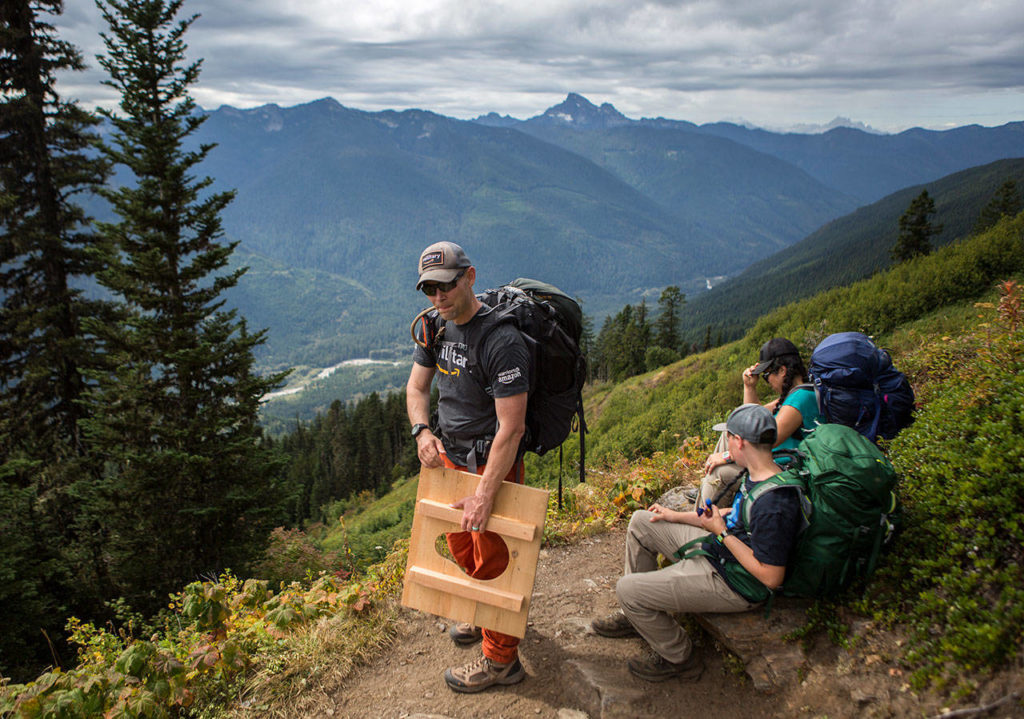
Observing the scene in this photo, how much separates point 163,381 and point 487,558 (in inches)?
458

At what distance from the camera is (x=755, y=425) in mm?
3109

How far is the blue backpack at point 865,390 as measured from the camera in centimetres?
375

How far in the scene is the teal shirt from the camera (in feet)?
13.3

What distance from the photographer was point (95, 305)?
13.7 metres

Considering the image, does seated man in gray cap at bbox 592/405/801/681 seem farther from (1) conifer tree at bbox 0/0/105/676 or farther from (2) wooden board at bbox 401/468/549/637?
(1) conifer tree at bbox 0/0/105/676

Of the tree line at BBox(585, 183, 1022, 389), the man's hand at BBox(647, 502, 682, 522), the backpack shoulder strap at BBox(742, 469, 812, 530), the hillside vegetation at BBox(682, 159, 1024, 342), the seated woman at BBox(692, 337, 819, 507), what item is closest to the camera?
the backpack shoulder strap at BBox(742, 469, 812, 530)

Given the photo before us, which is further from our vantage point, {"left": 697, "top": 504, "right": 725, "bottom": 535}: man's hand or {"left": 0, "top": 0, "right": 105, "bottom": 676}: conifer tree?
{"left": 0, "top": 0, "right": 105, "bottom": 676}: conifer tree

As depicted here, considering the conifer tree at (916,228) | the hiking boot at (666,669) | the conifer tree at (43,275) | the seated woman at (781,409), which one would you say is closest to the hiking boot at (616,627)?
the hiking boot at (666,669)

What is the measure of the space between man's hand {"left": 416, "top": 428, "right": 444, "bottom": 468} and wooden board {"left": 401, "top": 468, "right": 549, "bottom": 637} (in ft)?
0.18

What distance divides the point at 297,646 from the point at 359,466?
6471cm

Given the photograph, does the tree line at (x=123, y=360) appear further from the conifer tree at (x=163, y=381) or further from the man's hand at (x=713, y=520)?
the man's hand at (x=713, y=520)

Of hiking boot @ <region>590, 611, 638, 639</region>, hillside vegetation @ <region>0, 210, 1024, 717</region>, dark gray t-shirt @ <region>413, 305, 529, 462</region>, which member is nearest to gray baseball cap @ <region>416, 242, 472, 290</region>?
dark gray t-shirt @ <region>413, 305, 529, 462</region>

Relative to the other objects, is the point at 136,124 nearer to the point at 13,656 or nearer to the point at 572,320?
the point at 13,656

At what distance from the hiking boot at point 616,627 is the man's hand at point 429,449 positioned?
180 cm
